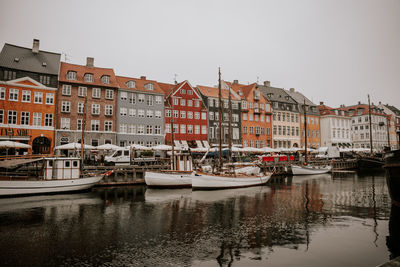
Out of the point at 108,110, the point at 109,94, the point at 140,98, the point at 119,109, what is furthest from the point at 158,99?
the point at 108,110

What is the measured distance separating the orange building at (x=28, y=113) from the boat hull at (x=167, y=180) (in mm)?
19019

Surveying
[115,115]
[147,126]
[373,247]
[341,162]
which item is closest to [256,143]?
[341,162]

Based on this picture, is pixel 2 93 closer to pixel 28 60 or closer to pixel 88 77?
pixel 28 60

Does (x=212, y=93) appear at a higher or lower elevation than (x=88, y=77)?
higher

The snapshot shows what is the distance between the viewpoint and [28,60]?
38906 mm

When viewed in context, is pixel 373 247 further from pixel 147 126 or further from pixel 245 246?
pixel 147 126

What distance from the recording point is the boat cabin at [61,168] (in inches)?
939

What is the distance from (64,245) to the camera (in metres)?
10.6

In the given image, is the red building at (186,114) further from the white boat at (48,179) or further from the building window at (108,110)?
the white boat at (48,179)

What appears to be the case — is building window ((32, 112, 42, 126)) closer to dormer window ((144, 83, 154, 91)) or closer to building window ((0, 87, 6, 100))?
building window ((0, 87, 6, 100))

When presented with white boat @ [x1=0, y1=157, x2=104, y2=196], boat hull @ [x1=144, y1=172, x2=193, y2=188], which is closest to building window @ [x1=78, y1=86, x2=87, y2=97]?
white boat @ [x1=0, y1=157, x2=104, y2=196]

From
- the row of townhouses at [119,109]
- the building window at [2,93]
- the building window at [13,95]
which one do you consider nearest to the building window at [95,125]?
the row of townhouses at [119,109]

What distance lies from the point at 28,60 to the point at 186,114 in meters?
26.6

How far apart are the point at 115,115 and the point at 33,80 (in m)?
12.4
